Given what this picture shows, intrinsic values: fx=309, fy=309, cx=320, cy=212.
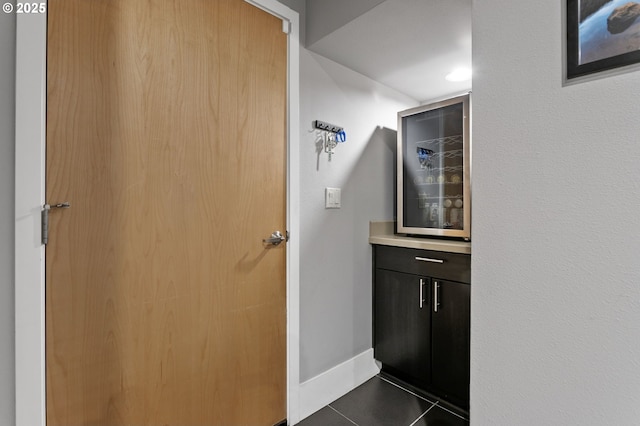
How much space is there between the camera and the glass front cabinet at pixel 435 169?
1.83 m

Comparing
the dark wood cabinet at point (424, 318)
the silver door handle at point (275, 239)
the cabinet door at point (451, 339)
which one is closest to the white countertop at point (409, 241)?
the dark wood cabinet at point (424, 318)

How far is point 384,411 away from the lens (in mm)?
1699

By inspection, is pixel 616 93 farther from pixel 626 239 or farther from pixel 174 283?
pixel 174 283

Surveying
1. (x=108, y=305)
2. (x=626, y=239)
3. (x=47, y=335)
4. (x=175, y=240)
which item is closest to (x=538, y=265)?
(x=626, y=239)

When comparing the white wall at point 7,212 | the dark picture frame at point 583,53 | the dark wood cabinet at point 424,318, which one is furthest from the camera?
the dark wood cabinet at point 424,318

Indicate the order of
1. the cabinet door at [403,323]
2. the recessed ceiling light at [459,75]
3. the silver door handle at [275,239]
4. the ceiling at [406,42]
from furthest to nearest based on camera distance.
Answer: the recessed ceiling light at [459,75] < the cabinet door at [403,323] < the silver door handle at [275,239] < the ceiling at [406,42]

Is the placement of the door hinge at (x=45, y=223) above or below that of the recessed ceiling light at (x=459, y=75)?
below

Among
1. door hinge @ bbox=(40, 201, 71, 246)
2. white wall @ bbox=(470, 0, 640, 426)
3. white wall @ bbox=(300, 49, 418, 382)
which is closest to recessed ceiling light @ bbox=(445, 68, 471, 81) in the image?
white wall @ bbox=(300, 49, 418, 382)

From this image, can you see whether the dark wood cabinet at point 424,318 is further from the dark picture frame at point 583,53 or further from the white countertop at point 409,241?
the dark picture frame at point 583,53

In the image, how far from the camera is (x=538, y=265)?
95cm

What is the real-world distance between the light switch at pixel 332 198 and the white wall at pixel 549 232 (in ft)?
2.90

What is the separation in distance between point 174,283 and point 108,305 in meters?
0.23

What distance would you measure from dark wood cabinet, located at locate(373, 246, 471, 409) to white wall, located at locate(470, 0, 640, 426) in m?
0.57

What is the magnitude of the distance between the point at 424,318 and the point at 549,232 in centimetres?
103
